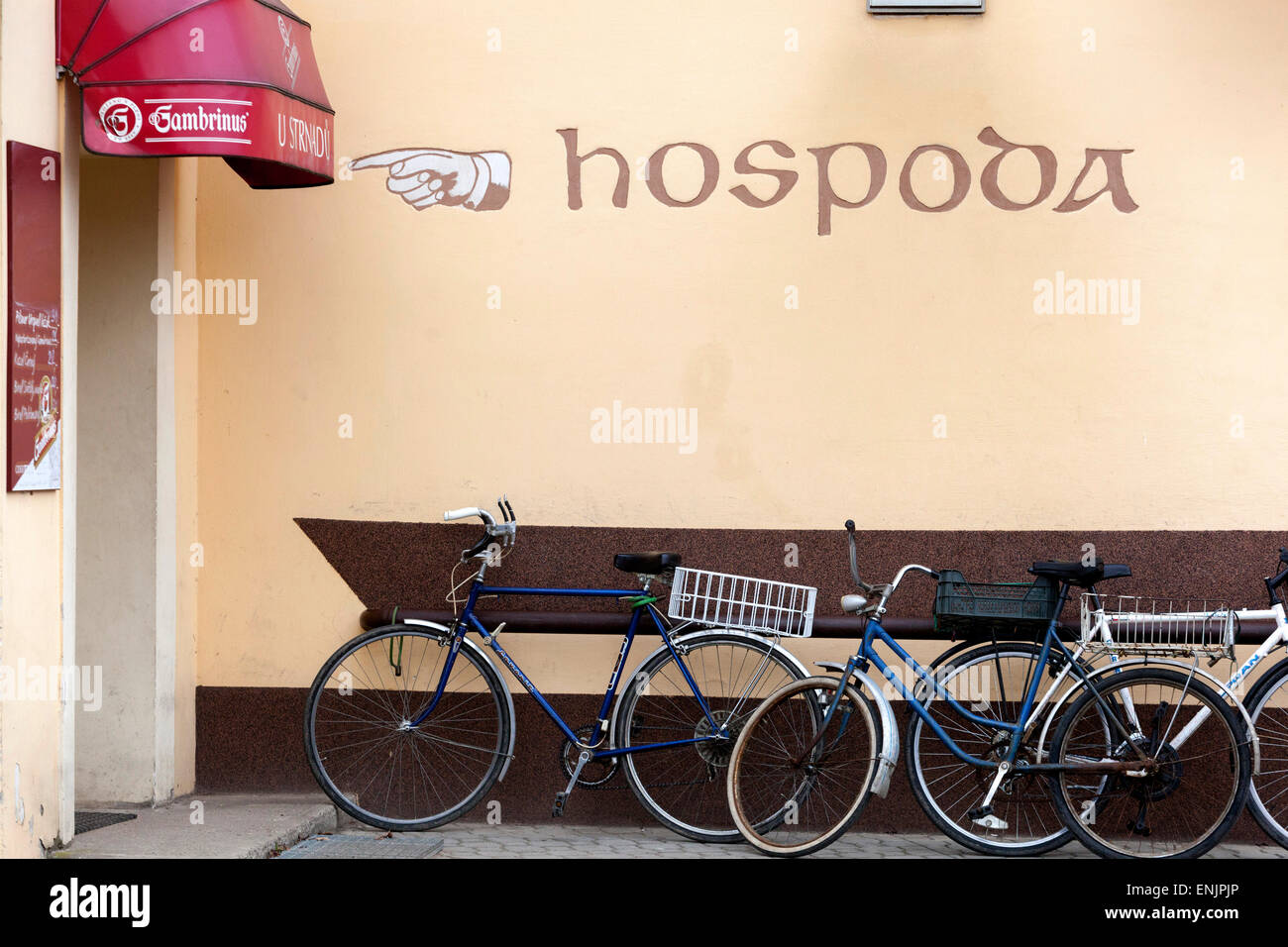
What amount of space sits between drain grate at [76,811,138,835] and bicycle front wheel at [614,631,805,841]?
218 cm

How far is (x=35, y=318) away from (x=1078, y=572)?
412cm

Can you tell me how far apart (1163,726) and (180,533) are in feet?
14.5

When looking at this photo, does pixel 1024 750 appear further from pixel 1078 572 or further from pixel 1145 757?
pixel 1078 572

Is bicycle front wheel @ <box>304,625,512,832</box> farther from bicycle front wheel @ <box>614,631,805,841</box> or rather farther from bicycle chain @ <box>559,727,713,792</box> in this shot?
bicycle front wheel @ <box>614,631,805,841</box>

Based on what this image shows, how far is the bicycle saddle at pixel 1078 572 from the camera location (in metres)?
4.83

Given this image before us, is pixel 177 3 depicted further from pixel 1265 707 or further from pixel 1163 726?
pixel 1265 707

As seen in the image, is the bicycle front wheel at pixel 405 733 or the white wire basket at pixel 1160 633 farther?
the bicycle front wheel at pixel 405 733

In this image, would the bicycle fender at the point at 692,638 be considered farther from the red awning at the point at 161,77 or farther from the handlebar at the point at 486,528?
the red awning at the point at 161,77

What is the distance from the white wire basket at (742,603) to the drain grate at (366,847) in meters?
1.42

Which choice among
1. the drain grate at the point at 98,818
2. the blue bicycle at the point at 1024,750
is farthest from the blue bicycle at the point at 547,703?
the drain grate at the point at 98,818

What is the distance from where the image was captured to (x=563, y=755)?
17.4 ft

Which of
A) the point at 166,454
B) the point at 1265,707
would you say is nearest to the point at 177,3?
the point at 166,454

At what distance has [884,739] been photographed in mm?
4859
